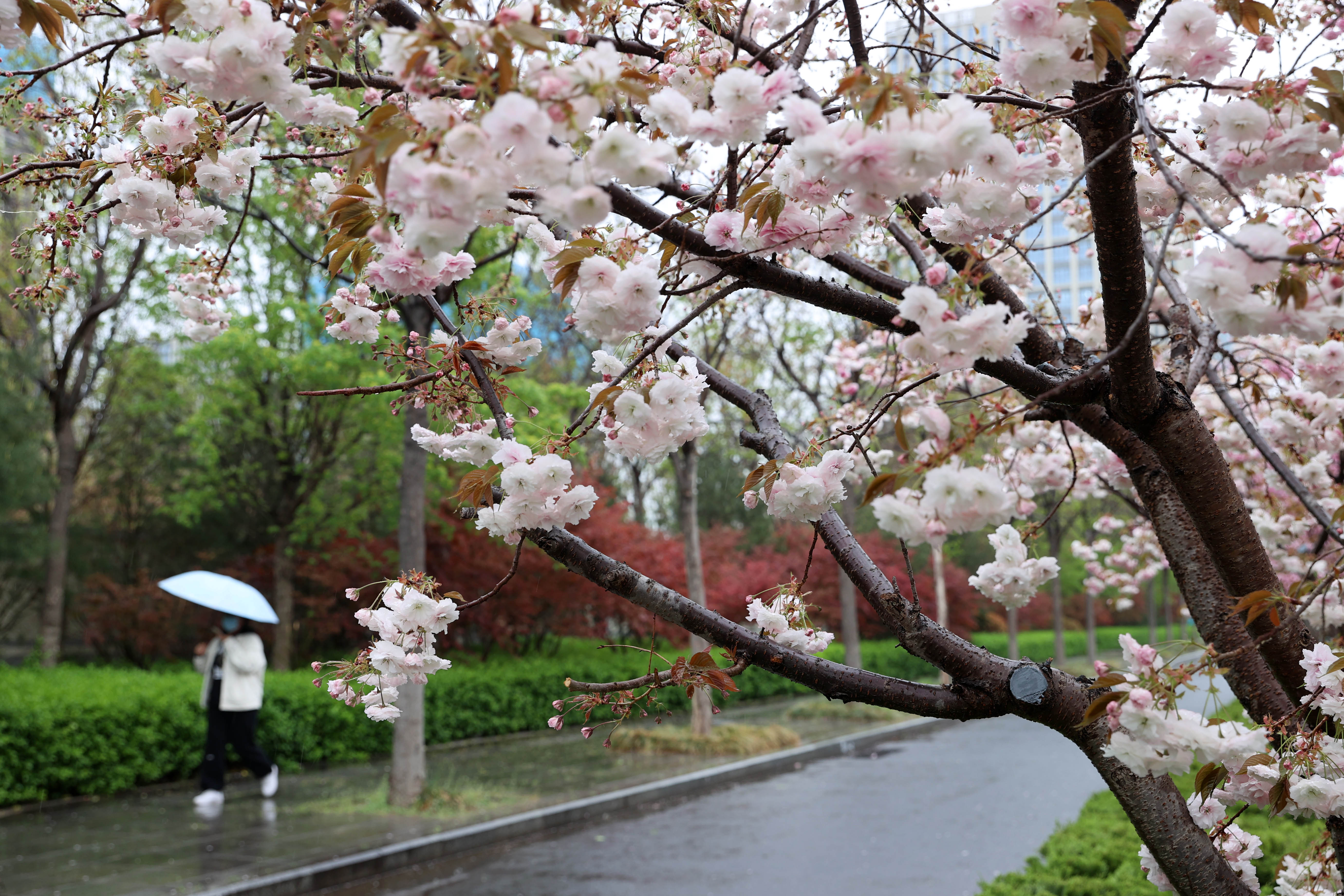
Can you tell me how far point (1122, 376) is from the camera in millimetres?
1773

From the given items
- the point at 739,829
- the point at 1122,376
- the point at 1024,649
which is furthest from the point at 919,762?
the point at 1024,649

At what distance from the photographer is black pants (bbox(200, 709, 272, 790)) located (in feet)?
25.1

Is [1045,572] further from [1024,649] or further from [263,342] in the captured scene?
[1024,649]

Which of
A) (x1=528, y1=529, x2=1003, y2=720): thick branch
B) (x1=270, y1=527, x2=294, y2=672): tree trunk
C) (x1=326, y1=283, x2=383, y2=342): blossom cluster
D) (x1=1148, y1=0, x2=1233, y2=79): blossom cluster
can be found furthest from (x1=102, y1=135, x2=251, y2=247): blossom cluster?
(x1=270, y1=527, x2=294, y2=672): tree trunk

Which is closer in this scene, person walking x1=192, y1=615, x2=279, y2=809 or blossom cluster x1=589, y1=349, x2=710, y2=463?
blossom cluster x1=589, y1=349, x2=710, y2=463

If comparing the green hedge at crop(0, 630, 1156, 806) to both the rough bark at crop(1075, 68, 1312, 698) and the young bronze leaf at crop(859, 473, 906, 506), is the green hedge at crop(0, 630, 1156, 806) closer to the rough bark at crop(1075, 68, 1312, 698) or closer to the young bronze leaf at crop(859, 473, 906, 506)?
the rough bark at crop(1075, 68, 1312, 698)

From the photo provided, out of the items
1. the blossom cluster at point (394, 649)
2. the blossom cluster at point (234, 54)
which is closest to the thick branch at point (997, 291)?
the blossom cluster at point (234, 54)

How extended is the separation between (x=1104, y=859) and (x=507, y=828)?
4.56 meters

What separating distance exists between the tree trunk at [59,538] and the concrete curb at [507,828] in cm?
822

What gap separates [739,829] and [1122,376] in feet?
22.0

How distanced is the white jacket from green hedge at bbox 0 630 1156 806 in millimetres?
800

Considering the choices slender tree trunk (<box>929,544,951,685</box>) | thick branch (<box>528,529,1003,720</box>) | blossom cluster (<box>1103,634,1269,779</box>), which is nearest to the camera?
blossom cluster (<box>1103,634,1269,779</box>)

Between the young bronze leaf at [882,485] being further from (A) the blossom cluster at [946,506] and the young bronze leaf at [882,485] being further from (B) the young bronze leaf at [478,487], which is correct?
(B) the young bronze leaf at [478,487]

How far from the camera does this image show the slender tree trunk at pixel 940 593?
16.6 m
